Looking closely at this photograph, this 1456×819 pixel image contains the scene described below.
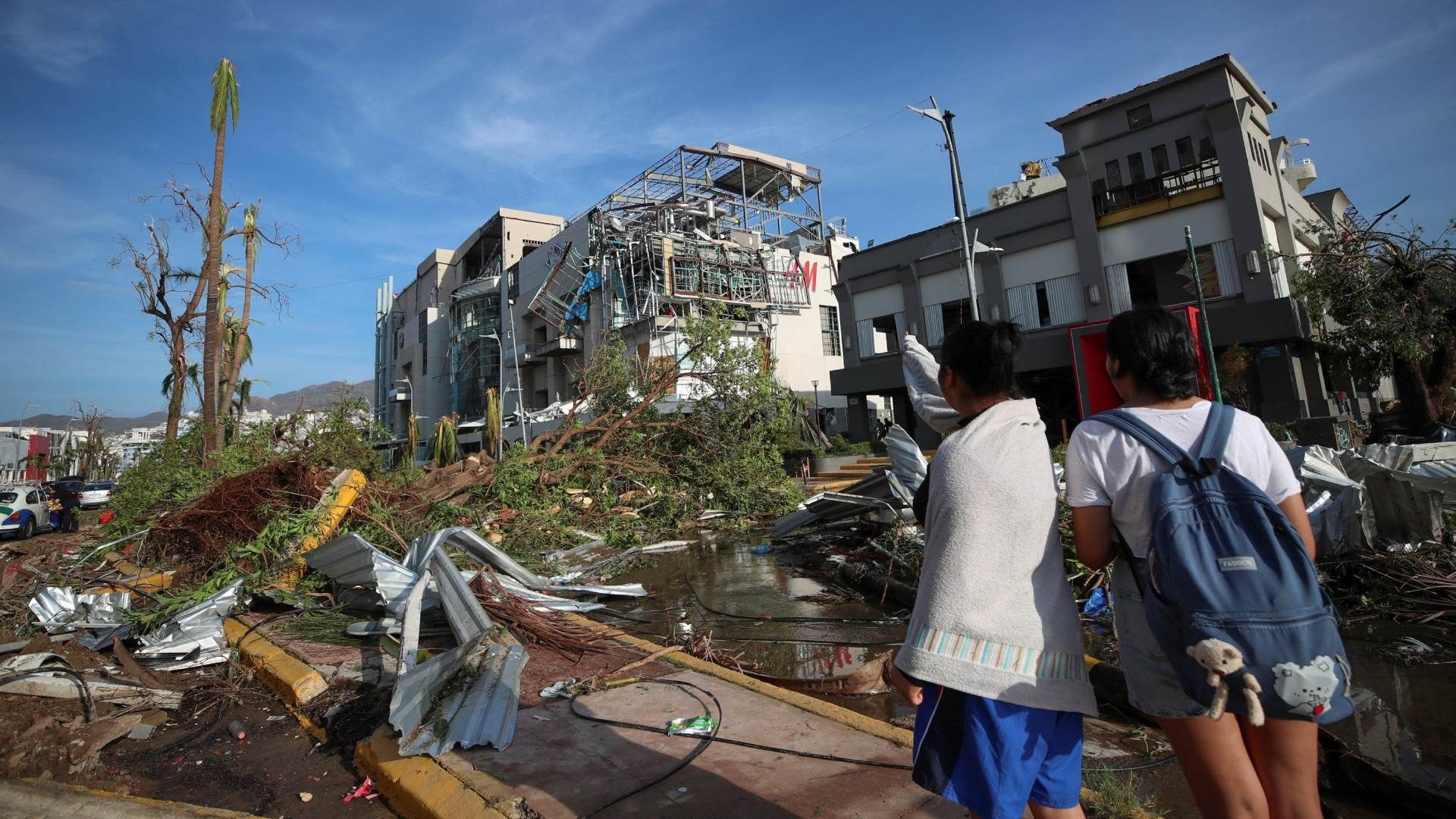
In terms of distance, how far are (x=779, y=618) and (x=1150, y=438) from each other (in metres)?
5.59

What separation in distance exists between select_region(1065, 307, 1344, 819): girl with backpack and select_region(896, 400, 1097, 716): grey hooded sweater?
0.37ft

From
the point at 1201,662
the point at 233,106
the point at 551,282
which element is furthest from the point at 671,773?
the point at 551,282

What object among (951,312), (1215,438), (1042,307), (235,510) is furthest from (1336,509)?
(951,312)

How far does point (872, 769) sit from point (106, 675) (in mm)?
5445

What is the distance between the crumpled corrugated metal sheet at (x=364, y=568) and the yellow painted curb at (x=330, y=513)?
0.86 feet

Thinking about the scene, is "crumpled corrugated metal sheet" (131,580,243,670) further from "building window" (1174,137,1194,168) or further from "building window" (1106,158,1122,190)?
"building window" (1174,137,1194,168)

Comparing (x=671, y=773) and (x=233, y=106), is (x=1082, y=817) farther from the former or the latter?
(x=233, y=106)

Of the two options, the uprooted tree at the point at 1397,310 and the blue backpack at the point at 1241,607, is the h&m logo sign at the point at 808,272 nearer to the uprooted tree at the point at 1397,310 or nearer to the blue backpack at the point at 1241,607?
the uprooted tree at the point at 1397,310

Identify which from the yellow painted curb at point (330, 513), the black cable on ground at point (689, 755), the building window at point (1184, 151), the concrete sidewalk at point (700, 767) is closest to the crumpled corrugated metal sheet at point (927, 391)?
the concrete sidewalk at point (700, 767)

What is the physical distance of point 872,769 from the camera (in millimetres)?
3027

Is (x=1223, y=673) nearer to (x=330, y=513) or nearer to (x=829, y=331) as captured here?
(x=330, y=513)

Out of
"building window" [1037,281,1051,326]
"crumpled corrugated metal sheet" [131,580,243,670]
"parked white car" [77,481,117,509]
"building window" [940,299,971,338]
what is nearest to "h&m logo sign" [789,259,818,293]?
"building window" [940,299,971,338]

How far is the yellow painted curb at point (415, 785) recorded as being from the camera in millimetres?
2900

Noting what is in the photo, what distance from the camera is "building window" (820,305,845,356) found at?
44531 millimetres
